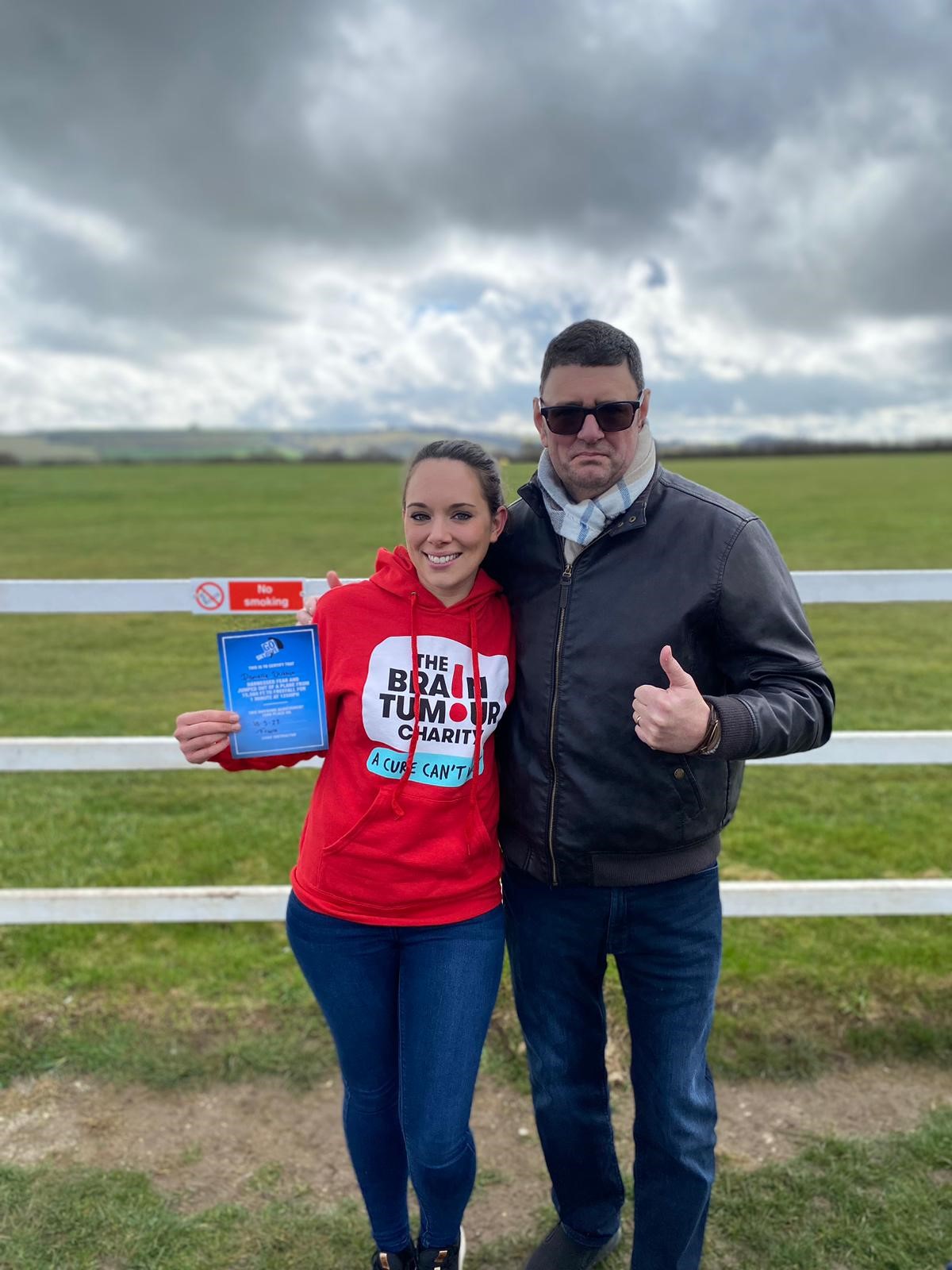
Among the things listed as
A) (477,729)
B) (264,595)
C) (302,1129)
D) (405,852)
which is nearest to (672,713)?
(477,729)

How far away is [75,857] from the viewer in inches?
221

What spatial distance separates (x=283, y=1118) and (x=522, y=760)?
1.86 metres

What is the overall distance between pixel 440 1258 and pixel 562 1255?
1.37 feet

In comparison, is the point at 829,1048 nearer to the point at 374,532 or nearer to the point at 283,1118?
the point at 283,1118

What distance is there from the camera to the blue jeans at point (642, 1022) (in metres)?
2.29

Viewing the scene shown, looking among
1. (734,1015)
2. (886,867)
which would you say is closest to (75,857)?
(734,1015)

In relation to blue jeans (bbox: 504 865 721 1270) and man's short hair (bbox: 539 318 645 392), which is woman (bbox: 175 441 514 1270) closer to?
blue jeans (bbox: 504 865 721 1270)

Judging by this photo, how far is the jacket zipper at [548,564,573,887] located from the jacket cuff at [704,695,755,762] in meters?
0.39

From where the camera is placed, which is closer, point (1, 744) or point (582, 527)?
point (582, 527)

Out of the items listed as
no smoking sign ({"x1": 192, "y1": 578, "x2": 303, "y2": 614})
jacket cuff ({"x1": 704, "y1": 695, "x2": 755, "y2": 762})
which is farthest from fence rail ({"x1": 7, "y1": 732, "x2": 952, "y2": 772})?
jacket cuff ({"x1": 704, "y1": 695, "x2": 755, "y2": 762})

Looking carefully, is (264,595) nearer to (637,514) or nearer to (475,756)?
(475,756)

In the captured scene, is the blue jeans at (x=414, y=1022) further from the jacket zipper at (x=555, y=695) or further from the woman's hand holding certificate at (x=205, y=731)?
the woman's hand holding certificate at (x=205, y=731)

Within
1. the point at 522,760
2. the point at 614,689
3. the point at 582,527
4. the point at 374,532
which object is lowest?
the point at 374,532

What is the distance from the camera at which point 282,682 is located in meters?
2.24
